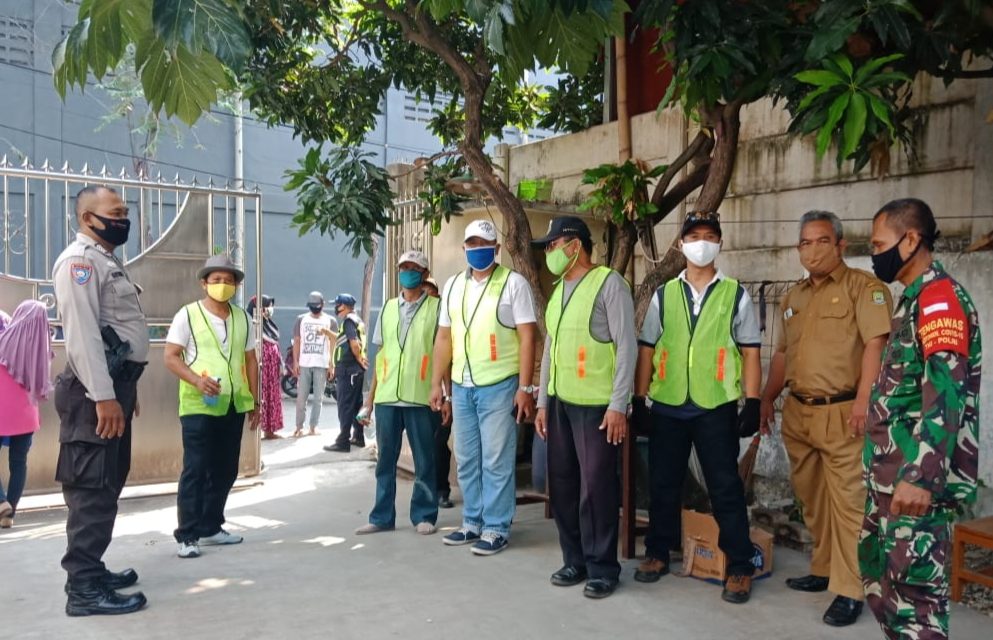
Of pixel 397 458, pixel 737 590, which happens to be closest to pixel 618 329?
pixel 737 590

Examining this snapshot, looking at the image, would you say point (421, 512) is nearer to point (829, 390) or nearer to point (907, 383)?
point (829, 390)

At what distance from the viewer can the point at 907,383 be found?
3176 millimetres

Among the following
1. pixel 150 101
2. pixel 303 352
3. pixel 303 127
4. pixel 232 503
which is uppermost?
pixel 303 127

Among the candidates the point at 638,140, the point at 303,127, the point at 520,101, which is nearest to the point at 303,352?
the point at 303,127

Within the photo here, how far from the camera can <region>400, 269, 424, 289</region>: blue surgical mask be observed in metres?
5.84

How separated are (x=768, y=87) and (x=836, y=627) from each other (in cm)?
253

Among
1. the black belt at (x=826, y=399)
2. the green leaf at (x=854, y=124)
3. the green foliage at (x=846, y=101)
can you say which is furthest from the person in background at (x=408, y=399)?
the green leaf at (x=854, y=124)

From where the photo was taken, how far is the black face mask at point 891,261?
3305mm

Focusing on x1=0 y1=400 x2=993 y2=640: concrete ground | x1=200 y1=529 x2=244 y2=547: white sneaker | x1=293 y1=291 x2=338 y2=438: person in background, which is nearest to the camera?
x1=0 y1=400 x2=993 y2=640: concrete ground

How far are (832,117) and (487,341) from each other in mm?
2553

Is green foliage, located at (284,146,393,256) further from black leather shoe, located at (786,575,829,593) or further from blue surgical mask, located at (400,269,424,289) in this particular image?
black leather shoe, located at (786,575,829,593)

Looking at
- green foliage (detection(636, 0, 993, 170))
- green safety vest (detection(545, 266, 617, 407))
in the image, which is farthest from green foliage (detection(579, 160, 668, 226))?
green foliage (detection(636, 0, 993, 170))

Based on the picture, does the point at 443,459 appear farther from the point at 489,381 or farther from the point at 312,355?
the point at 312,355

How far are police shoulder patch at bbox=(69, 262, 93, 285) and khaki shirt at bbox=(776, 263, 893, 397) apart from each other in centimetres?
352
